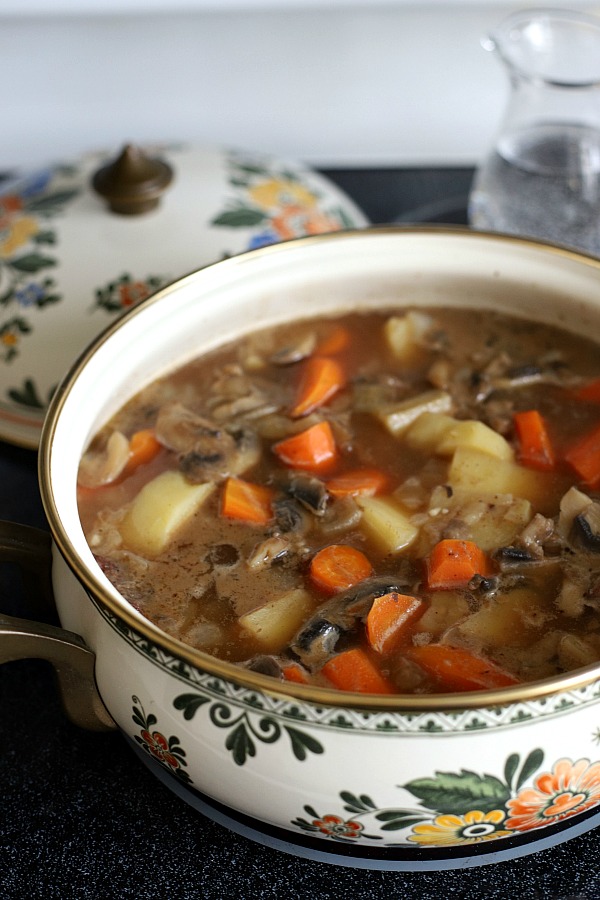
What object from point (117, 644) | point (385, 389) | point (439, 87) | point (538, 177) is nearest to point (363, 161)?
point (439, 87)

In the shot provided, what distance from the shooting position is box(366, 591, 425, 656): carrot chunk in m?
1.33

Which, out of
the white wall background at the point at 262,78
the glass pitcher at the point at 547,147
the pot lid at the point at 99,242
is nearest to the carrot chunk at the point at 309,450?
the pot lid at the point at 99,242

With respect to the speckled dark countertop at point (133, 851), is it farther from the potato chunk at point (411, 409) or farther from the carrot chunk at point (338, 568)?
the potato chunk at point (411, 409)

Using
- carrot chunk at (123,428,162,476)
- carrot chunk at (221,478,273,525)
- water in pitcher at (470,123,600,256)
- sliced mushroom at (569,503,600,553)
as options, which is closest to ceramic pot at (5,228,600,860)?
carrot chunk at (123,428,162,476)

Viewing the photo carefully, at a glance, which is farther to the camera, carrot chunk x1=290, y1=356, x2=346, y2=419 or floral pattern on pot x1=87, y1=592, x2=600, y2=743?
carrot chunk x1=290, y1=356, x2=346, y2=419

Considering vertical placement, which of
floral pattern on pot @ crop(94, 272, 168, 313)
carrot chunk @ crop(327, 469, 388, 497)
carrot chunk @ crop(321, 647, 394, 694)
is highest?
floral pattern on pot @ crop(94, 272, 168, 313)

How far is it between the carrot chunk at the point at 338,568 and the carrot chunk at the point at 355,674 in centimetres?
13

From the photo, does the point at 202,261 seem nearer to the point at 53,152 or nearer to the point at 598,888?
the point at 53,152

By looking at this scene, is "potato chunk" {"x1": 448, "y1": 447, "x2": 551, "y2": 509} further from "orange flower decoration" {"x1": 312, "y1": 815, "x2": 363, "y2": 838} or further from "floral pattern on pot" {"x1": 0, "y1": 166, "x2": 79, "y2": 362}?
"floral pattern on pot" {"x1": 0, "y1": 166, "x2": 79, "y2": 362}

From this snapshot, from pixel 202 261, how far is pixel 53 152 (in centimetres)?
102

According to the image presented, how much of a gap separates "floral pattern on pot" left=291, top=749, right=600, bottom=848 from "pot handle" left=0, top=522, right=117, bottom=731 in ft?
1.07

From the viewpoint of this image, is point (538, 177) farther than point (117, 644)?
Yes

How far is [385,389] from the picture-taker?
69.2 inches

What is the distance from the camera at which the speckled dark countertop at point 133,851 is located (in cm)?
131
